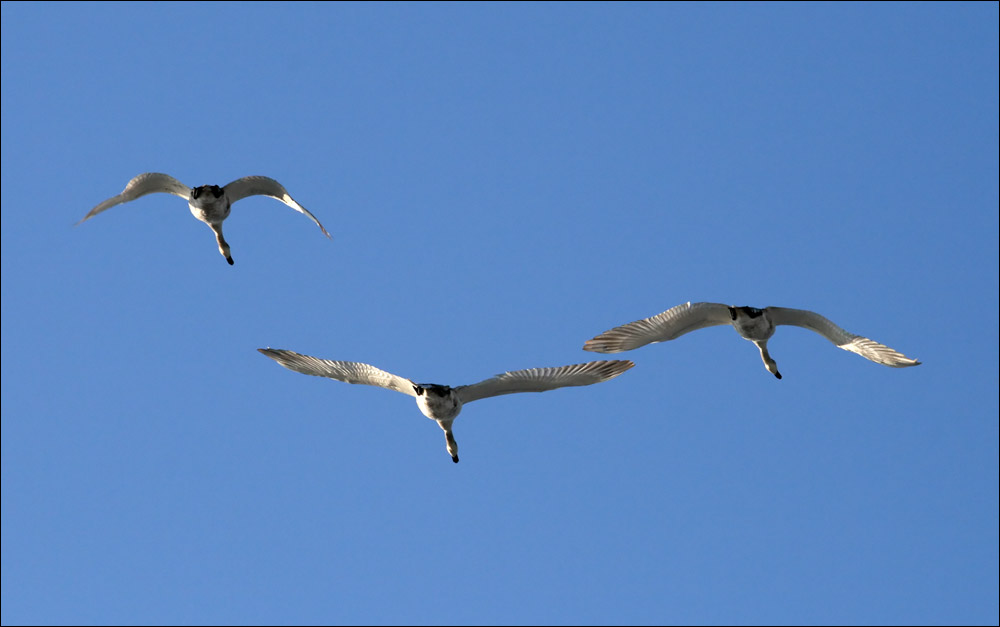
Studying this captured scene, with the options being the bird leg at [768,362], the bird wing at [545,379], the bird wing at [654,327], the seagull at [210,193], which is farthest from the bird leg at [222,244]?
the bird leg at [768,362]

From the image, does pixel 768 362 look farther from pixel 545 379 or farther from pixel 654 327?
pixel 545 379

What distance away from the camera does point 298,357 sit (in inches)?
950

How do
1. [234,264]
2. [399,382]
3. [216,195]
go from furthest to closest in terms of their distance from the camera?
1. [234,264]
2. [216,195]
3. [399,382]

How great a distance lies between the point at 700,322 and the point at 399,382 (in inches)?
245

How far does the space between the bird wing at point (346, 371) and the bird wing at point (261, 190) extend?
14.7 feet

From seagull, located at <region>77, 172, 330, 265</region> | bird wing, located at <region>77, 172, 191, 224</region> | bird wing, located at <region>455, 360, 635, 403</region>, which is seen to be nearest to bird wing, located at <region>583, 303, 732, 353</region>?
bird wing, located at <region>455, 360, 635, 403</region>

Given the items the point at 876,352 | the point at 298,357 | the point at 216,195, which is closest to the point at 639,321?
the point at 876,352

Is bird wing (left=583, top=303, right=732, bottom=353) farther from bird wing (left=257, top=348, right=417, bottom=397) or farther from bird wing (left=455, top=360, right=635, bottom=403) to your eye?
bird wing (left=257, top=348, right=417, bottom=397)

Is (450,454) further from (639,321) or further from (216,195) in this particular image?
(216,195)

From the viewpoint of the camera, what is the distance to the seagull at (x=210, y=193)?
1051 inches

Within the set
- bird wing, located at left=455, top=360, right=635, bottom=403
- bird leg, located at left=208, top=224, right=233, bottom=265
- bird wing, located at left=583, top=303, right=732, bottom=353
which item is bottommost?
bird wing, located at left=455, top=360, right=635, bottom=403

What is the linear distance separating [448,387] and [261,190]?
7.18 m

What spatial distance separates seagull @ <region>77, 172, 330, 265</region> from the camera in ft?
87.6

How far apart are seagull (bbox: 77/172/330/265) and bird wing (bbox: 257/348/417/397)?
4.49 metres
